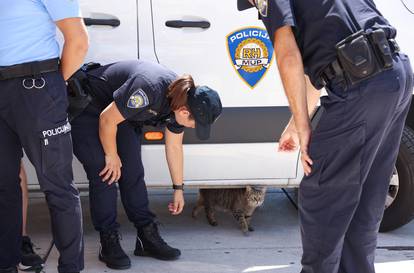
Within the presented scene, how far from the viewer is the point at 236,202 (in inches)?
168

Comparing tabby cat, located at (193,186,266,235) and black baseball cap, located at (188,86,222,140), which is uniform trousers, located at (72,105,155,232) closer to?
black baseball cap, located at (188,86,222,140)

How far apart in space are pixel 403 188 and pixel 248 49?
1.27 metres

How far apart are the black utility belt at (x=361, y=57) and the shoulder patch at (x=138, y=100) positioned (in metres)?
1.08

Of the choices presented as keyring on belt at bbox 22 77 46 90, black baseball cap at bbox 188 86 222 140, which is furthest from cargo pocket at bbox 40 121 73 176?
black baseball cap at bbox 188 86 222 140

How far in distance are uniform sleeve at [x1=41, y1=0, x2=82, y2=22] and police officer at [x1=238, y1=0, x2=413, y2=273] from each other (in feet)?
2.33

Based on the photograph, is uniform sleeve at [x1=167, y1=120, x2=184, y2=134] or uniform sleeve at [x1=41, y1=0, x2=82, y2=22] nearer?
uniform sleeve at [x1=41, y1=0, x2=82, y2=22]

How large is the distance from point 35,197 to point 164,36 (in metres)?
1.78

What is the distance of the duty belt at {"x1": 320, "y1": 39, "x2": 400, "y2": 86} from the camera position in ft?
7.91

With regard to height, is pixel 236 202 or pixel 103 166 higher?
pixel 103 166

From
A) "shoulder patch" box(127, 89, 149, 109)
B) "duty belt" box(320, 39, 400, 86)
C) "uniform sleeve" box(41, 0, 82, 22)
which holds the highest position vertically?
"uniform sleeve" box(41, 0, 82, 22)

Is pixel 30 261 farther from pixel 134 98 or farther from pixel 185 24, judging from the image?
pixel 185 24

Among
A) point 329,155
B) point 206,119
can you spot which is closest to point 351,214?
point 329,155

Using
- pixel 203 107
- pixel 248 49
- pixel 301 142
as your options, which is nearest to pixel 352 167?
pixel 301 142

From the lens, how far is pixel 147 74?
10.9ft
